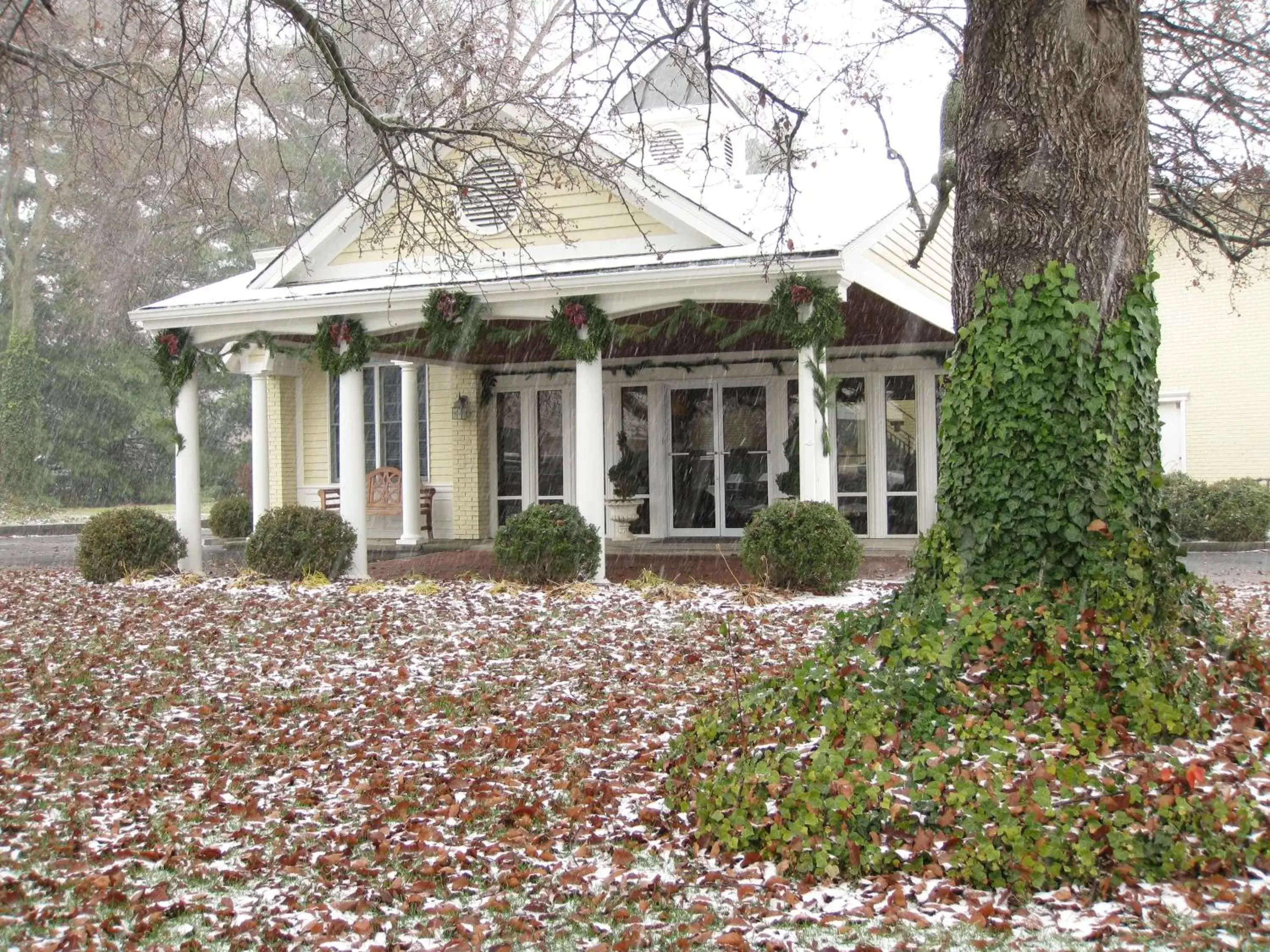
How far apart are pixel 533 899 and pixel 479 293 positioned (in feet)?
28.8

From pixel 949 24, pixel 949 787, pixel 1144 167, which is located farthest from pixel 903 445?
pixel 949 787

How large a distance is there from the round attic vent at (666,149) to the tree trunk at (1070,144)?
43.7ft

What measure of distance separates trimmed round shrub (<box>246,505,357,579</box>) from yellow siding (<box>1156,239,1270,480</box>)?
14.3 metres

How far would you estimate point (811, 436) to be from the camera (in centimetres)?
1113

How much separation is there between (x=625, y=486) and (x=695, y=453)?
111 cm

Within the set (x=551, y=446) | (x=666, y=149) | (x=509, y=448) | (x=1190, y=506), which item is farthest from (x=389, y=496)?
(x=1190, y=506)

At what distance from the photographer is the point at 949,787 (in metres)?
4.25

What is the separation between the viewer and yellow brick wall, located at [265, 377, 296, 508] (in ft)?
61.4

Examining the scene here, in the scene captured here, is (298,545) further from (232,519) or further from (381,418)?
(232,519)

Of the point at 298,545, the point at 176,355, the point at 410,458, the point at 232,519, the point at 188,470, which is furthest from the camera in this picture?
the point at 232,519

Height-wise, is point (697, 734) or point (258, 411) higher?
point (258, 411)

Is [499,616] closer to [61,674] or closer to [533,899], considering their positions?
[61,674]

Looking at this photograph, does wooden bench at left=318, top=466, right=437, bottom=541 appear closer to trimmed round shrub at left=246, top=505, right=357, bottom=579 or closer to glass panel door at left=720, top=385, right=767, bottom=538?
glass panel door at left=720, top=385, right=767, bottom=538

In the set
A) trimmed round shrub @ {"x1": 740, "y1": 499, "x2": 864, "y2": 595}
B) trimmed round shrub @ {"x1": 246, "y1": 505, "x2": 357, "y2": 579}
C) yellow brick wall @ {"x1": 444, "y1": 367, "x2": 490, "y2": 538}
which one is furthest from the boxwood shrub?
trimmed round shrub @ {"x1": 246, "y1": 505, "x2": 357, "y2": 579}
